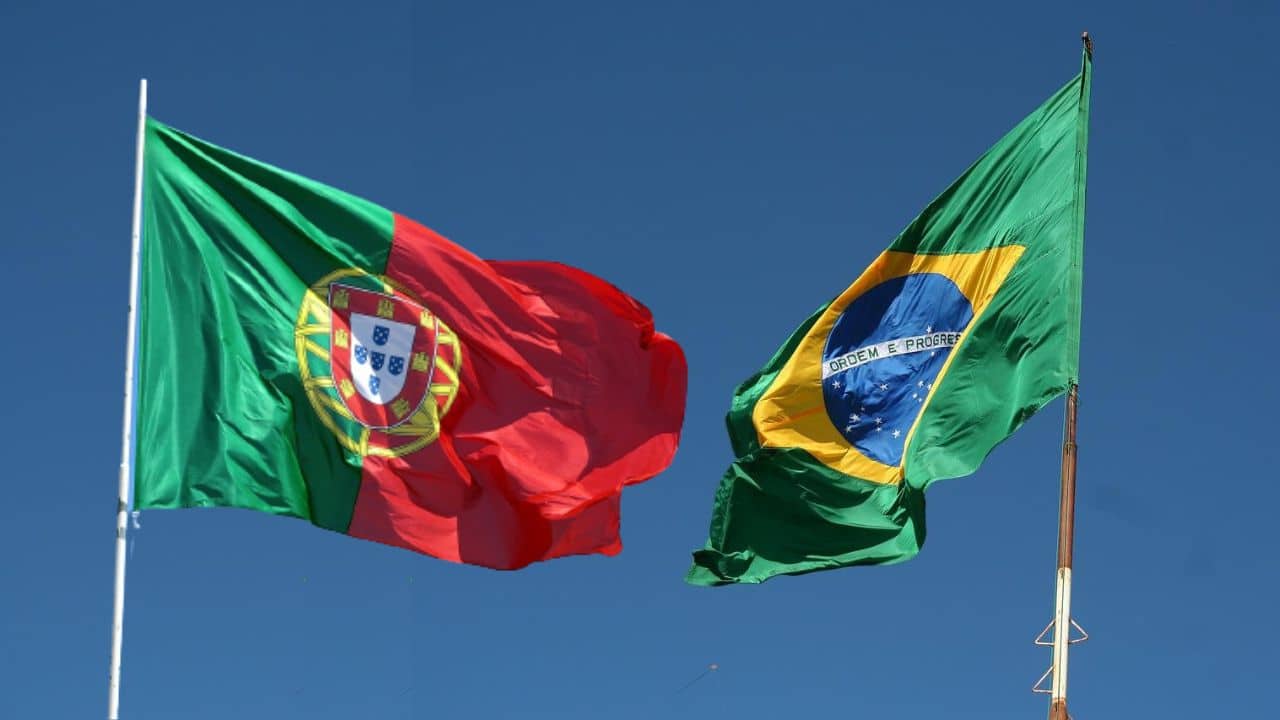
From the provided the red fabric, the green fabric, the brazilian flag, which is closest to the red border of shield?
→ the red fabric

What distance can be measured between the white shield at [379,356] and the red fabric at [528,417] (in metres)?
0.81

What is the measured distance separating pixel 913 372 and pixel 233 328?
10575 mm

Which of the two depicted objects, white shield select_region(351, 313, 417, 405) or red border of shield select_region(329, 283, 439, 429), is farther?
white shield select_region(351, 313, 417, 405)

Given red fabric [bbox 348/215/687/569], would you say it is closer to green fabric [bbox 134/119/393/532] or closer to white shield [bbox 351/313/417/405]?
white shield [bbox 351/313/417/405]

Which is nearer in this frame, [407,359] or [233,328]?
[233,328]

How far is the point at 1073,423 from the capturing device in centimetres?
3228

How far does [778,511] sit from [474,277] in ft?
20.0

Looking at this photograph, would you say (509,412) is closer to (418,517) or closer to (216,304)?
(418,517)

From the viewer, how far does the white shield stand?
3456cm

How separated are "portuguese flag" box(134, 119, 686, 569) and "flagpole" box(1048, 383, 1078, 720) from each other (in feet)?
24.3

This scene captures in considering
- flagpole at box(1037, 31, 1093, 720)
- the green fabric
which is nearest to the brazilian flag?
flagpole at box(1037, 31, 1093, 720)

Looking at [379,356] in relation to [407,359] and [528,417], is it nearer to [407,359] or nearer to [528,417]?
[407,359]

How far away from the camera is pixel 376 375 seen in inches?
1371

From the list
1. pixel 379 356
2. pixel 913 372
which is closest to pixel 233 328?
pixel 379 356
